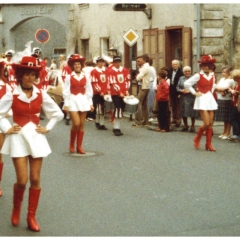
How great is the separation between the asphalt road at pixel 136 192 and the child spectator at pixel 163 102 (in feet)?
9.72

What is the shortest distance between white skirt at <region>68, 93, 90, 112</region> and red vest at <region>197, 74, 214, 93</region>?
2262 millimetres

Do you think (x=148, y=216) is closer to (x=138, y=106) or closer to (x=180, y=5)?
(x=138, y=106)

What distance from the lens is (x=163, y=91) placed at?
18.2 meters

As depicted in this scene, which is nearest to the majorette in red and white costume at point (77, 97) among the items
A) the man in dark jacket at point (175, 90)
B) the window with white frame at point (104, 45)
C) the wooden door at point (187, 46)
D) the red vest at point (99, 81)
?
the red vest at point (99, 81)

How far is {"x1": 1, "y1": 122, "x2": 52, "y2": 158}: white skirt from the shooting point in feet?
24.7

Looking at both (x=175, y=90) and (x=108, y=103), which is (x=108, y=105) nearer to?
(x=108, y=103)

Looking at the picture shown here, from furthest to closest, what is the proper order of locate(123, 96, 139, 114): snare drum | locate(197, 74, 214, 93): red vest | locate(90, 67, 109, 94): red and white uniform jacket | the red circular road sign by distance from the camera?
the red circular road sign → locate(90, 67, 109, 94): red and white uniform jacket → locate(123, 96, 139, 114): snare drum → locate(197, 74, 214, 93): red vest

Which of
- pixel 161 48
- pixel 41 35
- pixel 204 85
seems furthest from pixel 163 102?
pixel 41 35

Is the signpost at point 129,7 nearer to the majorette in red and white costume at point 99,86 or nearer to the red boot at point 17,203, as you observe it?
the majorette in red and white costume at point 99,86

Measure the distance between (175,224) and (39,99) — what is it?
1959 millimetres

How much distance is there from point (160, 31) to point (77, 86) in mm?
11600

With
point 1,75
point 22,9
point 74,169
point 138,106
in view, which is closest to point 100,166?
point 74,169

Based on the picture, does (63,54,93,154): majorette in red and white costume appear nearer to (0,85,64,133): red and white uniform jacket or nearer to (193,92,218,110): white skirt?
(193,92,218,110): white skirt

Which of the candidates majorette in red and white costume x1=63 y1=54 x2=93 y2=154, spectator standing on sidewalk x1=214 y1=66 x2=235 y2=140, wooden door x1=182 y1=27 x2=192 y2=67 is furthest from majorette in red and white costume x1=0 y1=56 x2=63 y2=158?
wooden door x1=182 y1=27 x2=192 y2=67
